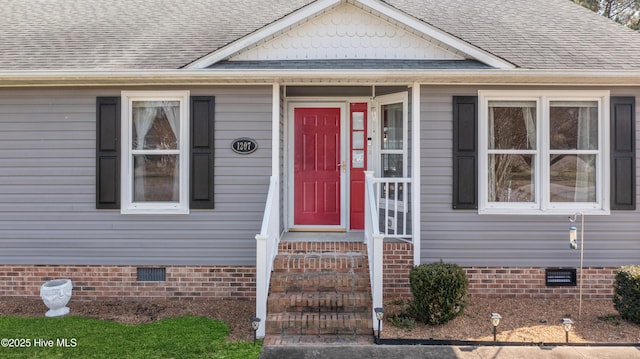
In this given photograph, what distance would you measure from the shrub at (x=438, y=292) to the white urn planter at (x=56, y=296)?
4.34 metres

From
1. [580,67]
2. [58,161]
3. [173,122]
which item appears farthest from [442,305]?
[58,161]

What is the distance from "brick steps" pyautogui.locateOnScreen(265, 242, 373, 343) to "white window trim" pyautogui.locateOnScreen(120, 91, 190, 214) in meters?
1.61

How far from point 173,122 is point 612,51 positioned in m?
6.42

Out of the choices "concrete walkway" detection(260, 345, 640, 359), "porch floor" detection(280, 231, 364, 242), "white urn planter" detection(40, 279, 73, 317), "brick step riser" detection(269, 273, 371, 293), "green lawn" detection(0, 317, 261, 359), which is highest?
"porch floor" detection(280, 231, 364, 242)

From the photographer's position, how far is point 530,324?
4816mm

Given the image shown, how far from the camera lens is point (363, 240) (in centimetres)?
582

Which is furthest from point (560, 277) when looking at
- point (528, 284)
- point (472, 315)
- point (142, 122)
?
point (142, 122)

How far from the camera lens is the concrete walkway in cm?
407

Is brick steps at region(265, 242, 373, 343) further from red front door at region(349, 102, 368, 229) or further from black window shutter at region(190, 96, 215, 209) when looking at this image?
black window shutter at region(190, 96, 215, 209)

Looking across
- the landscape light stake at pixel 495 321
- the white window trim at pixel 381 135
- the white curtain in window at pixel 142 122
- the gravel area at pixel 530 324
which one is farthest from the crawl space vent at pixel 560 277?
the white curtain in window at pixel 142 122

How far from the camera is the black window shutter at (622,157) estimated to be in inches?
219

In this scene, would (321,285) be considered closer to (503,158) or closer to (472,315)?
(472,315)

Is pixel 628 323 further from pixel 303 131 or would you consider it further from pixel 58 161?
pixel 58 161

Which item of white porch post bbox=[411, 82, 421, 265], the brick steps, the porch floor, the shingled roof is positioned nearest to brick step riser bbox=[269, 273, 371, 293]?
the brick steps
